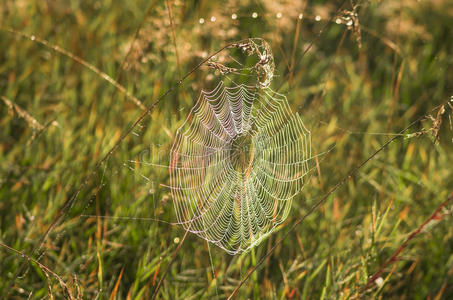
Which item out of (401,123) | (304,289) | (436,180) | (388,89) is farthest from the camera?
(388,89)

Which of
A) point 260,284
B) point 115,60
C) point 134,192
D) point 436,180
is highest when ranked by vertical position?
point 115,60

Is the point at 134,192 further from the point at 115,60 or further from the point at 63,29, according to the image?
the point at 63,29

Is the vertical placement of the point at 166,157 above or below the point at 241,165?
above

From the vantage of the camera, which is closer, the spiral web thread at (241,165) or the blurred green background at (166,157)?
the blurred green background at (166,157)

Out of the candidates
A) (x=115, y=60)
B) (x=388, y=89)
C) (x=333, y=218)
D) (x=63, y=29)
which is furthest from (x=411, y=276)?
(x=63, y=29)
